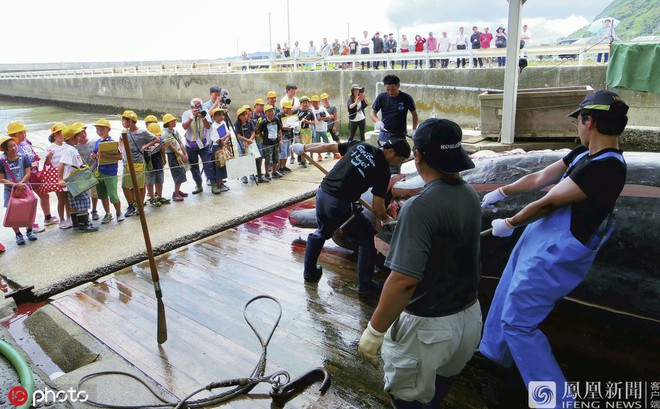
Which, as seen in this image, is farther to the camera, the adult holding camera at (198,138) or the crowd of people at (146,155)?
the adult holding camera at (198,138)

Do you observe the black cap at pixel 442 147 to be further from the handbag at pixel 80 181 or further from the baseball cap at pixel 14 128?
the baseball cap at pixel 14 128

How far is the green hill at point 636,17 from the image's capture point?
46125mm

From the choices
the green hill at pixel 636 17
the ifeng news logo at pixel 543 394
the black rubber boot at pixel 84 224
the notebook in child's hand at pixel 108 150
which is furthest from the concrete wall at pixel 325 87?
the green hill at pixel 636 17

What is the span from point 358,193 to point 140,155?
4637mm

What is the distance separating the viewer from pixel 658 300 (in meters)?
3.04

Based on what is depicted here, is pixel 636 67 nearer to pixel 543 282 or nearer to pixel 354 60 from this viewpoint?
pixel 543 282

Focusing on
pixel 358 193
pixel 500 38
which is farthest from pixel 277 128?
pixel 500 38

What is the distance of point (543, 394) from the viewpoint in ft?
8.50

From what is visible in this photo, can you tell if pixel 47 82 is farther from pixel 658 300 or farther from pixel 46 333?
pixel 658 300

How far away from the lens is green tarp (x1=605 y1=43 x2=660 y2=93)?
9.53 meters

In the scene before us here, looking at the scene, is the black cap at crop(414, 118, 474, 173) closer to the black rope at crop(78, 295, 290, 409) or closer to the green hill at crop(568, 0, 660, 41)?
the black rope at crop(78, 295, 290, 409)

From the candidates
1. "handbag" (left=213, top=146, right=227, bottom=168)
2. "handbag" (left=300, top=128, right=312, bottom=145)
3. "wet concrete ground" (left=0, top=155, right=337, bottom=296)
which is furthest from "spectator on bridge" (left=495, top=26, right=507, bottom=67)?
"handbag" (left=213, top=146, right=227, bottom=168)

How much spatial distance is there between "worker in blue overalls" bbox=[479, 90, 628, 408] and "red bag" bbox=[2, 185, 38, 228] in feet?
20.2

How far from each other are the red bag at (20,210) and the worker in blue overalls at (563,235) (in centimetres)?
616
